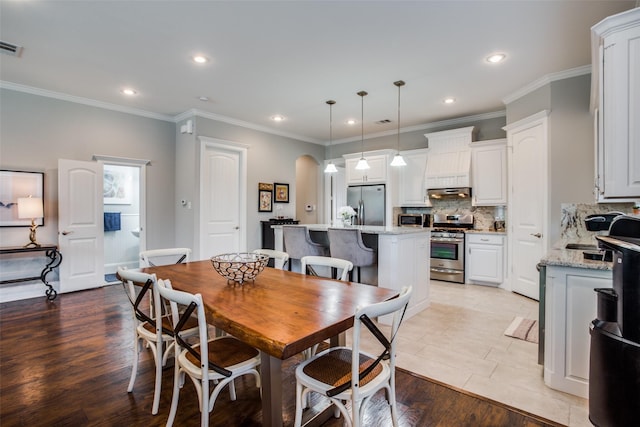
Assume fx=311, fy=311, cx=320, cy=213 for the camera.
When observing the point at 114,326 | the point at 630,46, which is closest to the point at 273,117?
the point at 114,326

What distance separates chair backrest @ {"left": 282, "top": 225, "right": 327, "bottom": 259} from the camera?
3.73m

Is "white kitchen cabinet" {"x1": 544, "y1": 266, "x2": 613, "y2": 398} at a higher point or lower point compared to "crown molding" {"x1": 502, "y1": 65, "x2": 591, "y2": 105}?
lower

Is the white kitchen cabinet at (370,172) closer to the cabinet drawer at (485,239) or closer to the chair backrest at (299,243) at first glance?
the cabinet drawer at (485,239)

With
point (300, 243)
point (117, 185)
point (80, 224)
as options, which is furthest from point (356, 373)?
point (117, 185)

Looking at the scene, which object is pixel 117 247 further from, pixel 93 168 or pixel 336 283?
pixel 336 283

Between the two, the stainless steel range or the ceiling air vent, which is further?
the stainless steel range

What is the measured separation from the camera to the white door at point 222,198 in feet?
16.9

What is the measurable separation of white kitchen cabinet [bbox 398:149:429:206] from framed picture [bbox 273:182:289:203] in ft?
7.49

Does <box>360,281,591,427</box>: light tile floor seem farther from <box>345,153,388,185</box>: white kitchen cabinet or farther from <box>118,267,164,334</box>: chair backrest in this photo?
<box>345,153,388,185</box>: white kitchen cabinet

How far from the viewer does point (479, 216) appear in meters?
5.39

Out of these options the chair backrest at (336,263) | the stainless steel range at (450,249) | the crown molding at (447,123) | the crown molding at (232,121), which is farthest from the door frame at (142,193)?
the stainless steel range at (450,249)

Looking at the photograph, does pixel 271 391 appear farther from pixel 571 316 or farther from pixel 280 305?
pixel 571 316

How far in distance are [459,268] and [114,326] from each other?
15.8 ft

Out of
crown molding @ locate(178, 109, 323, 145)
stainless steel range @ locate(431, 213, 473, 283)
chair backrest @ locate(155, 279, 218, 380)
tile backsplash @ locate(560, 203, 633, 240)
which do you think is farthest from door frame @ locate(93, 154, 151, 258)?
tile backsplash @ locate(560, 203, 633, 240)
